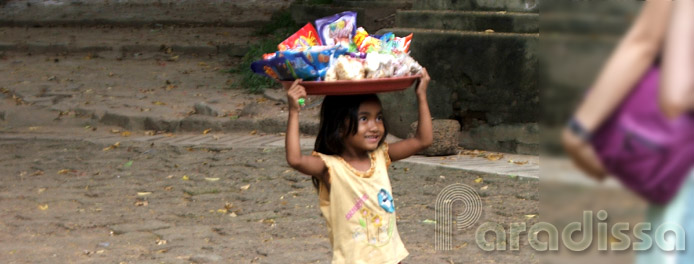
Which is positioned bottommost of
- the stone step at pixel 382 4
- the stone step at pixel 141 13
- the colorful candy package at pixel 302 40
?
the stone step at pixel 141 13

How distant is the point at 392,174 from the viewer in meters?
6.44

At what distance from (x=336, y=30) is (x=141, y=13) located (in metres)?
11.6

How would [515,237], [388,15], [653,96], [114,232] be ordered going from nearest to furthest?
1. [653,96]
2. [515,237]
3. [114,232]
4. [388,15]

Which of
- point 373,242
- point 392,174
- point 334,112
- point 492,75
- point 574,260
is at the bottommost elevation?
point 392,174

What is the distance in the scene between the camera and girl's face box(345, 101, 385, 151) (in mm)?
3025

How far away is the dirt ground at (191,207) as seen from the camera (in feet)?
15.5

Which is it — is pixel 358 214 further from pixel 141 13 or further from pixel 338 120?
pixel 141 13

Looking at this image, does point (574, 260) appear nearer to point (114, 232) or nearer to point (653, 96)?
point (653, 96)

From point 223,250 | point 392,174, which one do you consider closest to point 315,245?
point 223,250

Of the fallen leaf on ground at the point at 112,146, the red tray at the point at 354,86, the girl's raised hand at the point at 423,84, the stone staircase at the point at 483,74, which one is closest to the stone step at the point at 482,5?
the stone staircase at the point at 483,74

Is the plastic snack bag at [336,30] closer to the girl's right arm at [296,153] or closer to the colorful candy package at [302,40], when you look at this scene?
the colorful candy package at [302,40]

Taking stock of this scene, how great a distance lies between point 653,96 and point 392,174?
5561 mm

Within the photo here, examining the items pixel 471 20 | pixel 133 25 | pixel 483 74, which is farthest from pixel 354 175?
pixel 133 25

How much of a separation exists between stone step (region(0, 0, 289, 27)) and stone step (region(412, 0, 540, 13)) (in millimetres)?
5158
